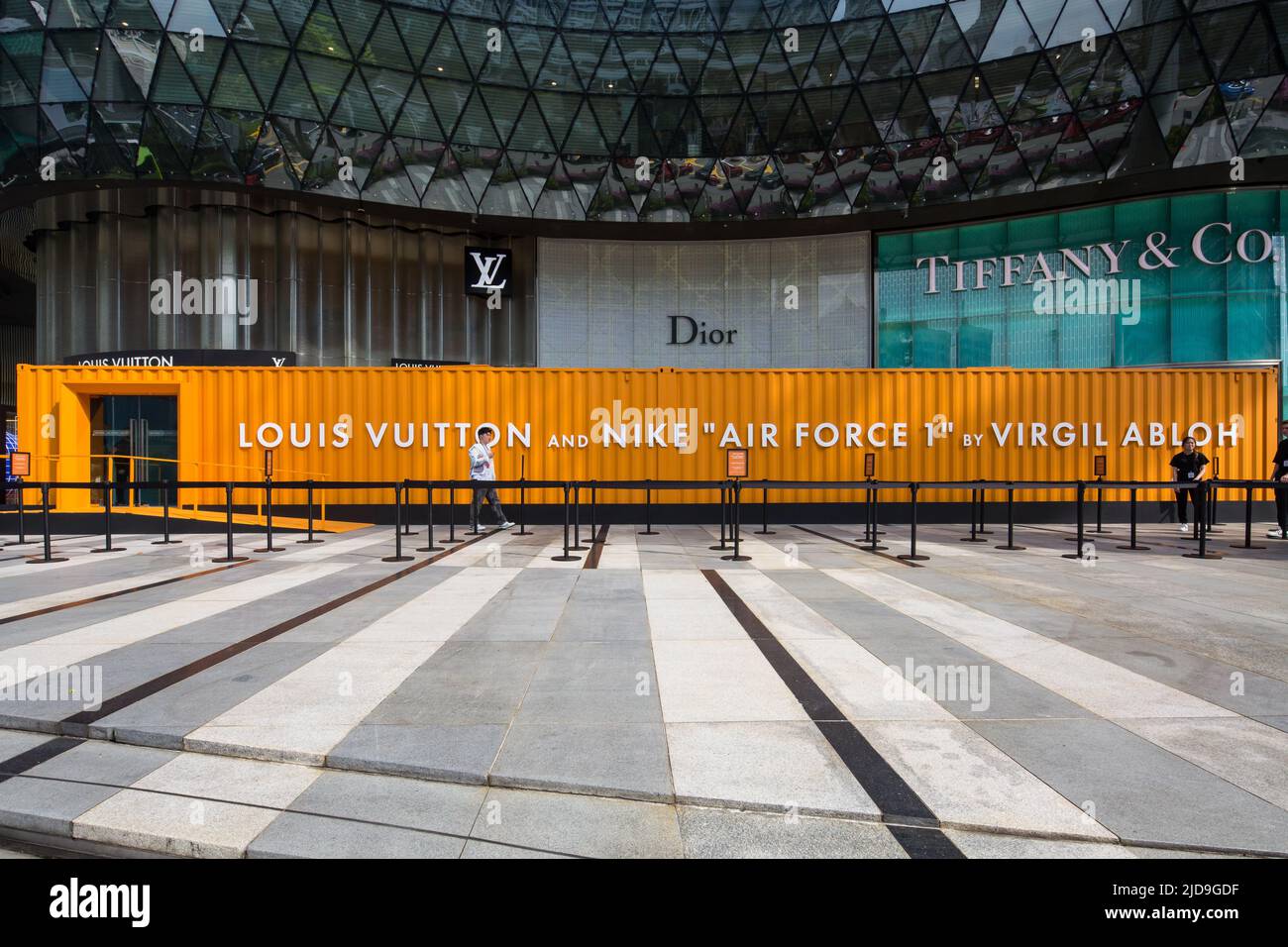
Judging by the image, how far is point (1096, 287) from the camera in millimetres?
23734

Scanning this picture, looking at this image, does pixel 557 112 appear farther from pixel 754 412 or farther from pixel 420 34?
pixel 754 412

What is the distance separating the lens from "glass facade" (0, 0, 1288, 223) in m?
22.3

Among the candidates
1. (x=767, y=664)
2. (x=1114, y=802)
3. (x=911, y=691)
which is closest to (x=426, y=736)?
(x=767, y=664)

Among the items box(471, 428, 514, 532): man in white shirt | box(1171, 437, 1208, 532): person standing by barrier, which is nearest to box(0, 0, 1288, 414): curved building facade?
box(1171, 437, 1208, 532): person standing by barrier

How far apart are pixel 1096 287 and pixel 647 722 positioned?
26.9 m

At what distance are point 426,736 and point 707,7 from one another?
1182 inches

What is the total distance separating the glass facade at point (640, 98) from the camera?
877 inches

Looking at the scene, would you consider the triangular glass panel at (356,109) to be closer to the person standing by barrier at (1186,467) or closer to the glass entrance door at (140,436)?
the glass entrance door at (140,436)

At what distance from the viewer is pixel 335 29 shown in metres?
24.1

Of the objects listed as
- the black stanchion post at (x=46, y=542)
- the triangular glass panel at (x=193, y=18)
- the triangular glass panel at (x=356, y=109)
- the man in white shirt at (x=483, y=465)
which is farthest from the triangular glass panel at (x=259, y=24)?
the black stanchion post at (x=46, y=542)

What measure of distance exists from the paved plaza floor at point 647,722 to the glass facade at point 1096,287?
1880 cm

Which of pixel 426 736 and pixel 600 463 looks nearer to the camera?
pixel 426 736

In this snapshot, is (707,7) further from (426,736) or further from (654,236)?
(426,736)

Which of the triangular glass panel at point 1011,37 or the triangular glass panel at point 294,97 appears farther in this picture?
the triangular glass panel at point 294,97
